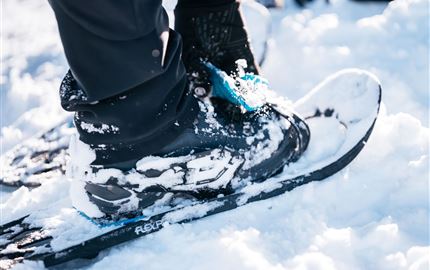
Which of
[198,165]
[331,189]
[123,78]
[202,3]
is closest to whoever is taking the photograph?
[123,78]

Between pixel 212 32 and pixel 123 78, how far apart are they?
54 cm

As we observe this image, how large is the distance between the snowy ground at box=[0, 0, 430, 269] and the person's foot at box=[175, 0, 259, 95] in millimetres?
486

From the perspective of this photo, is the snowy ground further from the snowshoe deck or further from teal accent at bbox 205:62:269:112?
teal accent at bbox 205:62:269:112

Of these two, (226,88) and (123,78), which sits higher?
(123,78)

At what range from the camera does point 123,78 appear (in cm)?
110

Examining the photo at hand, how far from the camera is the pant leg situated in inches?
39.9

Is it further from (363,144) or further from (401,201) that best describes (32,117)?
(401,201)

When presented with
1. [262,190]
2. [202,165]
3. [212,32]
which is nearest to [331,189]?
[262,190]

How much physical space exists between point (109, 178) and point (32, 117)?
1.02 m

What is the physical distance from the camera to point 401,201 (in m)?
1.39

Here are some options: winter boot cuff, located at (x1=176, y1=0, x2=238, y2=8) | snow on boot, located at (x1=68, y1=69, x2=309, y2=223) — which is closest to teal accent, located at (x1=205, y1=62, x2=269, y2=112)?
snow on boot, located at (x1=68, y1=69, x2=309, y2=223)

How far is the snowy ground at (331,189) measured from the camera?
1.25 m

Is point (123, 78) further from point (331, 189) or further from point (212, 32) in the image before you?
point (331, 189)

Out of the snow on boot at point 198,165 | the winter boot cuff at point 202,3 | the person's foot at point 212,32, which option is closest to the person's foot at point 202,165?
the snow on boot at point 198,165
